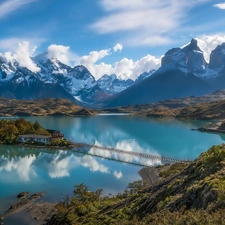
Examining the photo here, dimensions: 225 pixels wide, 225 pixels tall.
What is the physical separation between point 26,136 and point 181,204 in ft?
281

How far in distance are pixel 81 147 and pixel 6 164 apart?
26825mm

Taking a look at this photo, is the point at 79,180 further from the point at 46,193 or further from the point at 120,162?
the point at 120,162

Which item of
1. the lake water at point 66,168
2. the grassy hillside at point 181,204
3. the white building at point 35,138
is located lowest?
the lake water at point 66,168

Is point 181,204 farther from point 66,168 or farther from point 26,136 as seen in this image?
point 26,136

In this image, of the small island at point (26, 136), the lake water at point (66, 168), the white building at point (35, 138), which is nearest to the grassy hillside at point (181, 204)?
the lake water at point (66, 168)

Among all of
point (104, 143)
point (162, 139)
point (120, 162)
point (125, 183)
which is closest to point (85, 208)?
point (125, 183)

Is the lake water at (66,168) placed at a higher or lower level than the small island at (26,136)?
lower

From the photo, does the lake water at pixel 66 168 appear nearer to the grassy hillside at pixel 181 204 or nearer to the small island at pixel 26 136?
the small island at pixel 26 136

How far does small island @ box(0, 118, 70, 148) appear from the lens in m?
95.1

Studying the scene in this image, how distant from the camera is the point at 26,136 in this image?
321 feet

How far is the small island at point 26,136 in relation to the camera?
95.1m

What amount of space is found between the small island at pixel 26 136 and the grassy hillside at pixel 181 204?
191ft

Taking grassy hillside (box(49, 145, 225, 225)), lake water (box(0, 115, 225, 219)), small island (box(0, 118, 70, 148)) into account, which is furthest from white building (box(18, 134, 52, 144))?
grassy hillside (box(49, 145, 225, 225))

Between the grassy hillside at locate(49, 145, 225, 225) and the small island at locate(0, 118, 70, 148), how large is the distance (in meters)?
58.3
